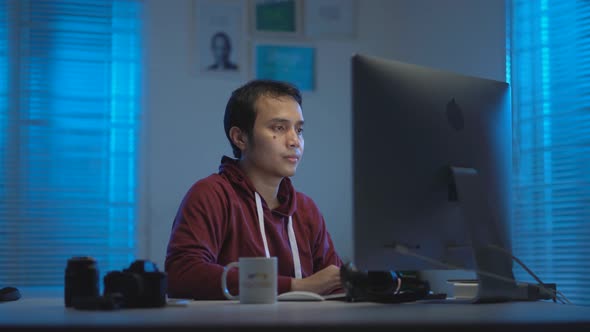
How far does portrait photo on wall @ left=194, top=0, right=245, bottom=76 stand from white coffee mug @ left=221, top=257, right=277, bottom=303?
2.44 meters

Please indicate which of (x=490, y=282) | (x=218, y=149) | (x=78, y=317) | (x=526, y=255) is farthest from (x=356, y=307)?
(x=218, y=149)

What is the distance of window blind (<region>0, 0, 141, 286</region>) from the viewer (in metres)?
3.57

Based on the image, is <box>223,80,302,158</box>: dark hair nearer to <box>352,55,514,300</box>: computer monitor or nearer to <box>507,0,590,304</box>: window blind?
<box>352,55,514,300</box>: computer monitor

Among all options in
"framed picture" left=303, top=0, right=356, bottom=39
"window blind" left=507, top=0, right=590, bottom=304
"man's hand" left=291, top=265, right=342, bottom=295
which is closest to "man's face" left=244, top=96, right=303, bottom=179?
"man's hand" left=291, top=265, right=342, bottom=295

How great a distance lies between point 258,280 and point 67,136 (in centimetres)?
256

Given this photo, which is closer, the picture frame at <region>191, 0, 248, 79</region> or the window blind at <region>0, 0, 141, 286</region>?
the window blind at <region>0, 0, 141, 286</region>

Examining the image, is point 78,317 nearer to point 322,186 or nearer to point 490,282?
point 490,282

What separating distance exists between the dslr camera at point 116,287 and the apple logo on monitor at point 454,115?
0.66 metres

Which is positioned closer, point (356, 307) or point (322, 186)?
point (356, 307)

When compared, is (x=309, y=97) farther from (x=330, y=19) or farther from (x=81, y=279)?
(x=81, y=279)

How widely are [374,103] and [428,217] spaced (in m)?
0.26

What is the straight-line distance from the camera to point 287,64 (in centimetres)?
376

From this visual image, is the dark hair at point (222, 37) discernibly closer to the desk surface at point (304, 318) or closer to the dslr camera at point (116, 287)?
the dslr camera at point (116, 287)

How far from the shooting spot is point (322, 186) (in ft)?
12.4
